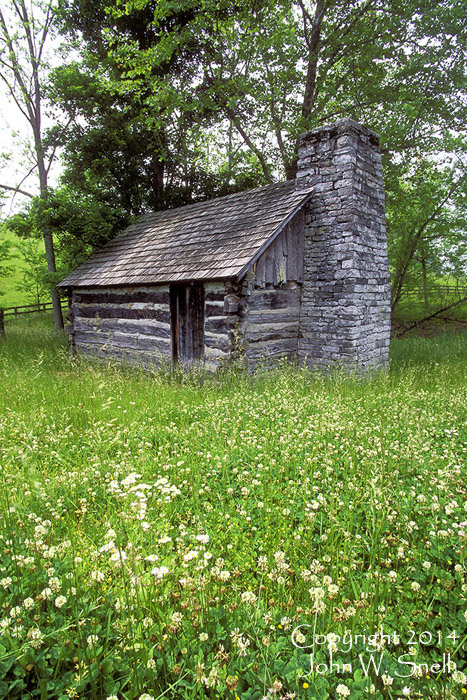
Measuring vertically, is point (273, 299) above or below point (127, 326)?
above

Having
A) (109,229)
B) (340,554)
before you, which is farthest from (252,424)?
(109,229)

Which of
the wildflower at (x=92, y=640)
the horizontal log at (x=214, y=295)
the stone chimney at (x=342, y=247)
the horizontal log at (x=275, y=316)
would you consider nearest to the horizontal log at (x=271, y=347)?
the stone chimney at (x=342, y=247)

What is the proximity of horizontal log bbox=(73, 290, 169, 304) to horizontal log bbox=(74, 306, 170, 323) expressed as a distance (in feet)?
0.66

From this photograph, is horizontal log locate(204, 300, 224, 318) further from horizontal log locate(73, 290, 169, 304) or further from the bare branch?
the bare branch

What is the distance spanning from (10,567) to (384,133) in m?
15.4

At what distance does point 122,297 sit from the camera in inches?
428

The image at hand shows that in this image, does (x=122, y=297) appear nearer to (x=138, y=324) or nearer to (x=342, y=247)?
(x=138, y=324)

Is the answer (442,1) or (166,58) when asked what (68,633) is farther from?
(442,1)

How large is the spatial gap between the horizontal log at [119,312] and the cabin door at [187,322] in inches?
12.6

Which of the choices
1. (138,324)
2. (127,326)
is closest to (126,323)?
(127,326)

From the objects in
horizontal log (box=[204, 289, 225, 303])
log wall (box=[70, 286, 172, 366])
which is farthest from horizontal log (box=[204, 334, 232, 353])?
log wall (box=[70, 286, 172, 366])

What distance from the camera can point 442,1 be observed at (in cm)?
1148

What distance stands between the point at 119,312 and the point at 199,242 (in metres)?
3.42

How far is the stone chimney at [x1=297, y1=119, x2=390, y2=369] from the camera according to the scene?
817 cm
